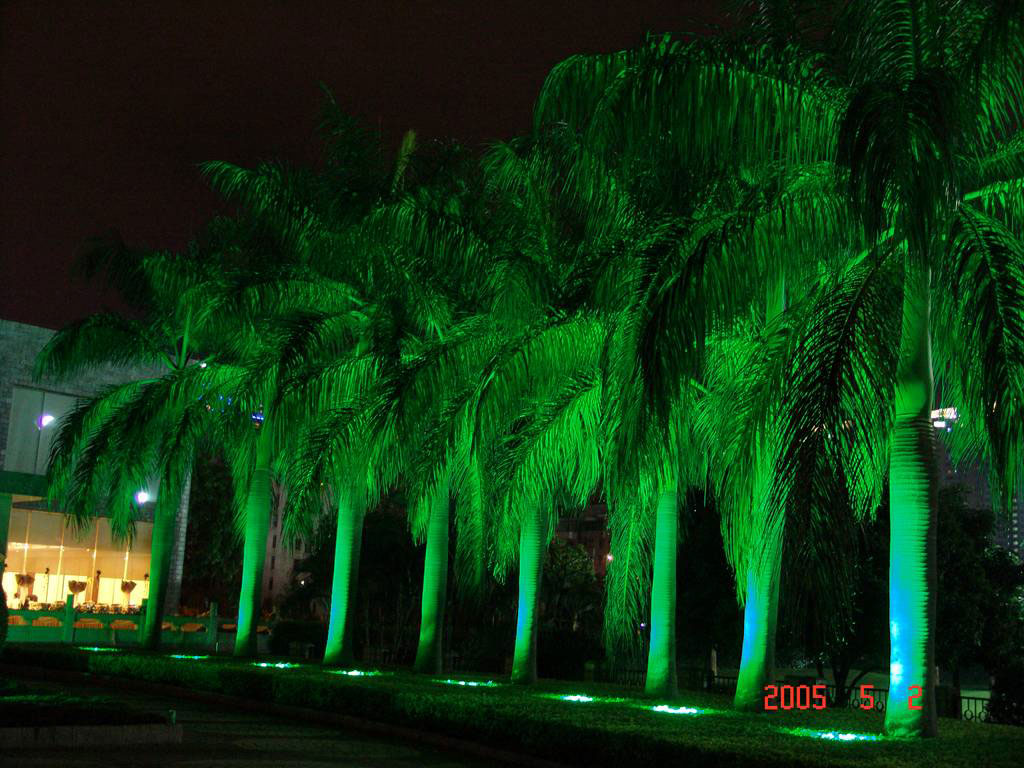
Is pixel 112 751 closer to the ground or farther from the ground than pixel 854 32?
closer to the ground

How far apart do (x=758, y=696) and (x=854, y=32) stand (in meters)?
8.39

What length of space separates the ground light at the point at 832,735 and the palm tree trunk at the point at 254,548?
14.1m

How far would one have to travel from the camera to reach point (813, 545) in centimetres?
1081

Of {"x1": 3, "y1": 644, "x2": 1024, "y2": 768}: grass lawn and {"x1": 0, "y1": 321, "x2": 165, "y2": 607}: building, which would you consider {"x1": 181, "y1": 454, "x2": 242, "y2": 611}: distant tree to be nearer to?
{"x1": 0, "y1": 321, "x2": 165, "y2": 607}: building

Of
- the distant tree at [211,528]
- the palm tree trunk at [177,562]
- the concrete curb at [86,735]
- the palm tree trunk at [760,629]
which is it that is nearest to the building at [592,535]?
the distant tree at [211,528]

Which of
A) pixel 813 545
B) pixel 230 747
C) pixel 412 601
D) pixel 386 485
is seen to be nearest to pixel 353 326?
pixel 386 485

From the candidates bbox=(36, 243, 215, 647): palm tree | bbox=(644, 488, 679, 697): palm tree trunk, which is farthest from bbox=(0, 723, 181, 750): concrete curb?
bbox=(36, 243, 215, 647): palm tree

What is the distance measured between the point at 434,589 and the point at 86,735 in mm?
9491

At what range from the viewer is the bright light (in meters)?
15.0

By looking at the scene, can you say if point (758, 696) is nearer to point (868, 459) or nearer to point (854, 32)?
point (868, 459)

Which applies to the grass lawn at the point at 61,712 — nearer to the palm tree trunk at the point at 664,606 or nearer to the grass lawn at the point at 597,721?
the grass lawn at the point at 597,721

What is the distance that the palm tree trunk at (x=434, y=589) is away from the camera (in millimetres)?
21922
